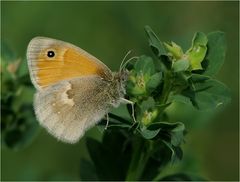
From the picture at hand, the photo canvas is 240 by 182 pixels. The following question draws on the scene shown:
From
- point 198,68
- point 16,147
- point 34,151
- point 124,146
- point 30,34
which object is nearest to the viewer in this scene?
point 198,68

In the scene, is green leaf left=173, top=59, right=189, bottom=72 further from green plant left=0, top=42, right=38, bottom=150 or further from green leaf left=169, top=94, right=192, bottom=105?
green plant left=0, top=42, right=38, bottom=150

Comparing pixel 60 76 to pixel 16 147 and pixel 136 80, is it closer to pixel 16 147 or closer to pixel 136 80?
pixel 136 80

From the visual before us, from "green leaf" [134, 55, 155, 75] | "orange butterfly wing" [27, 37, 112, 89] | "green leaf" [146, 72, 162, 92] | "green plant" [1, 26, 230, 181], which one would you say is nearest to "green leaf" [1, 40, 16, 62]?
"orange butterfly wing" [27, 37, 112, 89]

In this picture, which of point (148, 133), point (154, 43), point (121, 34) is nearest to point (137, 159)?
point (148, 133)

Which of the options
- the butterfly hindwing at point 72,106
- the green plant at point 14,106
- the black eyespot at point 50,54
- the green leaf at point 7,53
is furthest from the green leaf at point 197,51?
the green leaf at point 7,53


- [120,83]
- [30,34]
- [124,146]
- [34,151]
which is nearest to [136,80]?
[120,83]

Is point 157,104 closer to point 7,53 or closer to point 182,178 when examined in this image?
point 182,178

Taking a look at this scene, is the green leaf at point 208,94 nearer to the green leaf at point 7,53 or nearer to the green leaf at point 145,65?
the green leaf at point 145,65
